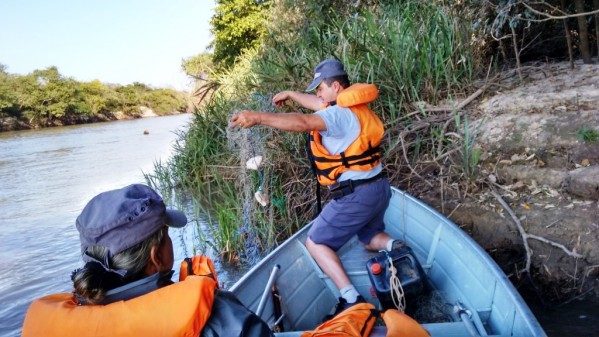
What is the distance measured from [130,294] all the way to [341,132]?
1.65 metres

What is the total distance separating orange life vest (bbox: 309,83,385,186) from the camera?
8.59ft

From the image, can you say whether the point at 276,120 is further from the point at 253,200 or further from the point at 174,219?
the point at 253,200

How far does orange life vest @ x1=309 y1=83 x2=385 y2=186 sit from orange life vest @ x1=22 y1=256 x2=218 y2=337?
1.63 m

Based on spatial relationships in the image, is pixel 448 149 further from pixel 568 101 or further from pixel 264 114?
pixel 264 114

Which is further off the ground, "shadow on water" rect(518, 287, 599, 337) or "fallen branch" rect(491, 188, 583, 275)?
"fallen branch" rect(491, 188, 583, 275)

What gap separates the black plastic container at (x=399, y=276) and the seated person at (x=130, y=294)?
54.4 inches

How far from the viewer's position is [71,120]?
4838cm

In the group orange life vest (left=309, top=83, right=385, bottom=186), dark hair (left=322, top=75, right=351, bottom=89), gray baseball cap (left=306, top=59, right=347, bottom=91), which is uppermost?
gray baseball cap (left=306, top=59, right=347, bottom=91)

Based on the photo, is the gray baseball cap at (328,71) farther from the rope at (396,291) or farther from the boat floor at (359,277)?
the rope at (396,291)

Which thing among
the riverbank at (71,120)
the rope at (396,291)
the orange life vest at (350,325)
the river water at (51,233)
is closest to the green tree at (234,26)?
the river water at (51,233)

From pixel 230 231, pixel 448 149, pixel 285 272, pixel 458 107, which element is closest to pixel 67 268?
pixel 230 231

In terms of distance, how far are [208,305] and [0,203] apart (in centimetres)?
1025

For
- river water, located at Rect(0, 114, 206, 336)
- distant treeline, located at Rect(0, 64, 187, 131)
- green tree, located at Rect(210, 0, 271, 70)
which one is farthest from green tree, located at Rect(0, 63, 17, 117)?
green tree, located at Rect(210, 0, 271, 70)

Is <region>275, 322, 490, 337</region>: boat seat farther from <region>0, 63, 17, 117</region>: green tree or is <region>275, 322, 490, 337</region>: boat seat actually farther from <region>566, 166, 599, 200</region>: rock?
<region>0, 63, 17, 117</region>: green tree
